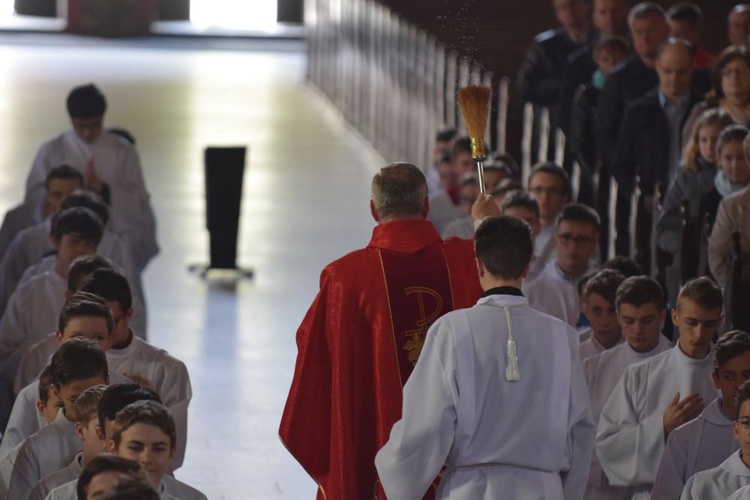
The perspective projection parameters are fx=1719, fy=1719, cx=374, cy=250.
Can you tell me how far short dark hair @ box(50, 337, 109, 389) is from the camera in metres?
5.96

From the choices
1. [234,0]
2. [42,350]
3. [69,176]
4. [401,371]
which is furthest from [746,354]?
[234,0]

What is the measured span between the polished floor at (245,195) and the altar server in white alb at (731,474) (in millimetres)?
3081

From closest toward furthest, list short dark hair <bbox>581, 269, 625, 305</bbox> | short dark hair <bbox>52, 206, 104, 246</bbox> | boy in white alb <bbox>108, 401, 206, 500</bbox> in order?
boy in white alb <bbox>108, 401, 206, 500</bbox> → short dark hair <bbox>581, 269, 625, 305</bbox> → short dark hair <bbox>52, 206, 104, 246</bbox>

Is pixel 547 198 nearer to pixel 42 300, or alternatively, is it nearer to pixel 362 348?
pixel 42 300

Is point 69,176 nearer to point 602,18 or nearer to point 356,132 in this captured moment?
point 602,18

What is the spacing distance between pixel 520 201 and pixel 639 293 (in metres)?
1.95

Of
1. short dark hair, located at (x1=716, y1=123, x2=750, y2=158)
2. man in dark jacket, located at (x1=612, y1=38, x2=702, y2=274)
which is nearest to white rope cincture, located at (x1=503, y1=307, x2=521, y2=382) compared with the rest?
short dark hair, located at (x1=716, y1=123, x2=750, y2=158)

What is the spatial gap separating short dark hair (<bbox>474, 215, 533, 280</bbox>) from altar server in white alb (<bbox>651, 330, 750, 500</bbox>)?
4.11 feet

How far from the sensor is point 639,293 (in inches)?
274

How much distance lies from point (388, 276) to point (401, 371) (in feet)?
1.12

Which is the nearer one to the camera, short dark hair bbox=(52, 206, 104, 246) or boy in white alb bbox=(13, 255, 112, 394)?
boy in white alb bbox=(13, 255, 112, 394)

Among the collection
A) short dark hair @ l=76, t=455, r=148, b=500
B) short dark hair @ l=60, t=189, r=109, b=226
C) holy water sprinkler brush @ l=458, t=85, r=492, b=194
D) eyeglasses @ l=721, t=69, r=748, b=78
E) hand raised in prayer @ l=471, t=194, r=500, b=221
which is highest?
holy water sprinkler brush @ l=458, t=85, r=492, b=194

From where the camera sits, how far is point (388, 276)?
6.15 metres

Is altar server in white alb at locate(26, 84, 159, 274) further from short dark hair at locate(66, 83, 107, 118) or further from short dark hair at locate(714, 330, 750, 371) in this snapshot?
short dark hair at locate(714, 330, 750, 371)
